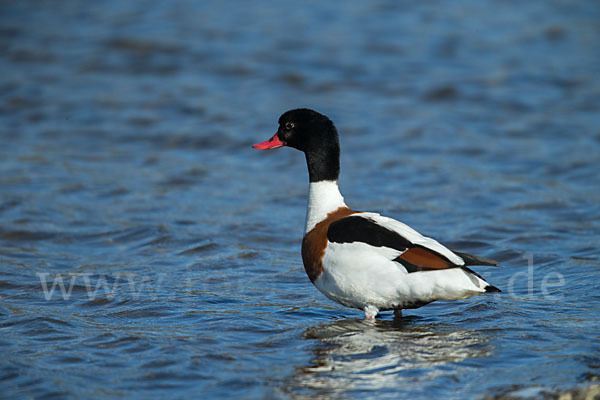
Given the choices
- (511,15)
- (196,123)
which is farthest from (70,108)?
(511,15)

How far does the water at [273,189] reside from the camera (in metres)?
5.24

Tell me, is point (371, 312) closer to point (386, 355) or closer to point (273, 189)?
point (386, 355)

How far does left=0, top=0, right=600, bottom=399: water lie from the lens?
524cm

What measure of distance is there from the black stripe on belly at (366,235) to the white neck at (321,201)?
0.40 meters

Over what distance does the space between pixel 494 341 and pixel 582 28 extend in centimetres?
1313

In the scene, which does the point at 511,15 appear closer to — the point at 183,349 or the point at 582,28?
the point at 582,28

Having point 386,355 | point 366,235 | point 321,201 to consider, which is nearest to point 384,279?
point 366,235

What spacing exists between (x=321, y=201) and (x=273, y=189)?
3.83m

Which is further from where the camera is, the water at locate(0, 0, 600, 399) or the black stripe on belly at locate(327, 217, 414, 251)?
the black stripe on belly at locate(327, 217, 414, 251)

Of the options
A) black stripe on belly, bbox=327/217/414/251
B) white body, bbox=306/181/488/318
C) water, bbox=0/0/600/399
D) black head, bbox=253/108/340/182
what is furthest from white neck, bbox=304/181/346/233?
water, bbox=0/0/600/399

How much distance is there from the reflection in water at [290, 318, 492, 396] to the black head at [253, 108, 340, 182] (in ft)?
4.07

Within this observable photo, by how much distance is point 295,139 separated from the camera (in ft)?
22.2

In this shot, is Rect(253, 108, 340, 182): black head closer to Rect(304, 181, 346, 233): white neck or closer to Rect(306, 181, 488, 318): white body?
Rect(304, 181, 346, 233): white neck

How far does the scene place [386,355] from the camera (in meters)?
5.30
